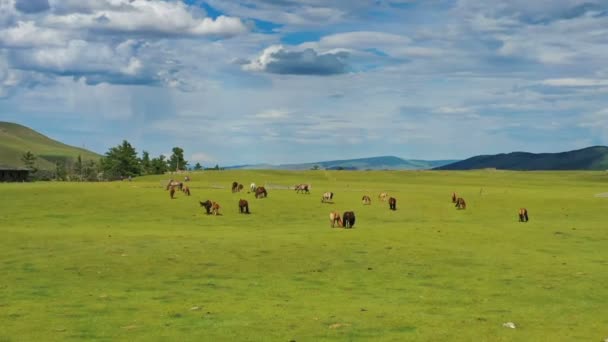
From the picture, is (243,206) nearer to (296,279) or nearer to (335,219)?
(335,219)

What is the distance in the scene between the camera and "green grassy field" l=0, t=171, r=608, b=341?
16625mm

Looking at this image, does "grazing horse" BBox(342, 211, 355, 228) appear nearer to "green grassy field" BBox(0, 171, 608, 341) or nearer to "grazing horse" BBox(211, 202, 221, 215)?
"green grassy field" BBox(0, 171, 608, 341)

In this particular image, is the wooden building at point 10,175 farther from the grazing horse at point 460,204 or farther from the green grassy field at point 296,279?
the grazing horse at point 460,204

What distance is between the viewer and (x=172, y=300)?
2055cm

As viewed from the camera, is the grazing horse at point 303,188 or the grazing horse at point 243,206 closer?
the grazing horse at point 243,206

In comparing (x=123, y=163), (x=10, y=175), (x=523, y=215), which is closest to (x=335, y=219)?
(x=523, y=215)

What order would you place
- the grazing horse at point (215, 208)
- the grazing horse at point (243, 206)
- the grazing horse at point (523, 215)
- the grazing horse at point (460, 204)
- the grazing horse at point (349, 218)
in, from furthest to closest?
1. the grazing horse at point (460, 204)
2. the grazing horse at point (243, 206)
3. the grazing horse at point (215, 208)
4. the grazing horse at point (523, 215)
5. the grazing horse at point (349, 218)

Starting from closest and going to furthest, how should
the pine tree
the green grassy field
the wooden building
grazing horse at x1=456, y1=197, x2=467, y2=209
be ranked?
the green grassy field < grazing horse at x1=456, y1=197, x2=467, y2=209 < the wooden building < the pine tree

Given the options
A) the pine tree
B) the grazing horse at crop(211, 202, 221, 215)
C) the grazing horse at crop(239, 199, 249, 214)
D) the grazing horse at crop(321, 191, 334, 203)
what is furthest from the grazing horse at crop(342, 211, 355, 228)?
the pine tree

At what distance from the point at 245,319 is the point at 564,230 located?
113 feet

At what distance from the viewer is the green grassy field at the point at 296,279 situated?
1662 cm

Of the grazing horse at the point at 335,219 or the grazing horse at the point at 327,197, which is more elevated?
the grazing horse at the point at 327,197

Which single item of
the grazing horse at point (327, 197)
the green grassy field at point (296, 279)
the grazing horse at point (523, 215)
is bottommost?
the green grassy field at point (296, 279)

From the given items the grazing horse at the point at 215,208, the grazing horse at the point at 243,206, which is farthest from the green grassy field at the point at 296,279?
the grazing horse at the point at 215,208
